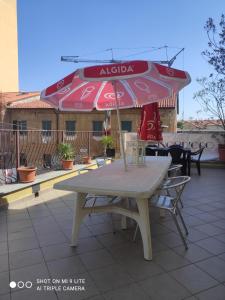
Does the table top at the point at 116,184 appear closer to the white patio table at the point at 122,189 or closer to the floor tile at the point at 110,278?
the white patio table at the point at 122,189

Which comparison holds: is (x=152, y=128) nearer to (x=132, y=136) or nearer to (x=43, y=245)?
(x=43, y=245)

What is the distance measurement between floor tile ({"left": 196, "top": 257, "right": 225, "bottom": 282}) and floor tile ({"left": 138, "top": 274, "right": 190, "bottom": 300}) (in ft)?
1.18

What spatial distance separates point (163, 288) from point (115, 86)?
2338 millimetres

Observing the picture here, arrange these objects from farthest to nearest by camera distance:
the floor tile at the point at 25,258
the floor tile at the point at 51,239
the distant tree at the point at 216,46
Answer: the distant tree at the point at 216,46 → the floor tile at the point at 51,239 → the floor tile at the point at 25,258

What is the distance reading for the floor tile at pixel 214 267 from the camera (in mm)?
2188

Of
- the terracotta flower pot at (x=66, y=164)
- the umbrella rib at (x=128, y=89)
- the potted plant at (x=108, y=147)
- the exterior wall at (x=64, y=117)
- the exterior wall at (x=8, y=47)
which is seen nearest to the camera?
the umbrella rib at (x=128, y=89)

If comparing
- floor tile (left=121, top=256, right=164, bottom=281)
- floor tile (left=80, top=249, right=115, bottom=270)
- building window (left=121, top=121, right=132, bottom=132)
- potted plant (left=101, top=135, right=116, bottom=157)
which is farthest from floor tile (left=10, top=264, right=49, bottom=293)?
building window (left=121, top=121, right=132, bottom=132)

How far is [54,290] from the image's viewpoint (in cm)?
202

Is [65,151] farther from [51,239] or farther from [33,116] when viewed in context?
[33,116]

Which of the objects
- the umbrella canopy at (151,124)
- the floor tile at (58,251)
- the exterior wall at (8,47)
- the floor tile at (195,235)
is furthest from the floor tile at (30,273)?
the exterior wall at (8,47)

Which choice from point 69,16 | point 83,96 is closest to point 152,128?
point 83,96

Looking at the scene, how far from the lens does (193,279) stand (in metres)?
2.13

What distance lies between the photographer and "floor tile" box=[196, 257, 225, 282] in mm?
2188

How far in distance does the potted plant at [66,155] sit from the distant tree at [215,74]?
5.31m
